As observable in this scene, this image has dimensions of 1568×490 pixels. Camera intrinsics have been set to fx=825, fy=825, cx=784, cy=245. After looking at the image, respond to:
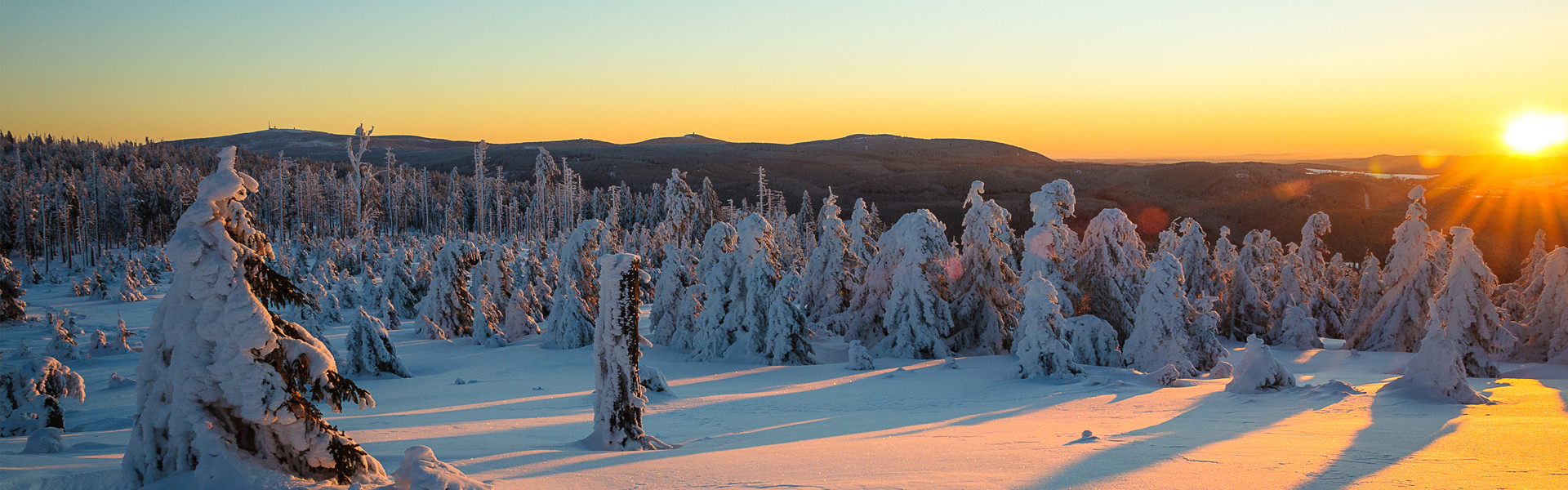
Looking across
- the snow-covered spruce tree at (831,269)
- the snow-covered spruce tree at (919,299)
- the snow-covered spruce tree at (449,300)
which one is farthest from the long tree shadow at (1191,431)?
the snow-covered spruce tree at (449,300)

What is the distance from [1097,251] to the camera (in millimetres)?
28922

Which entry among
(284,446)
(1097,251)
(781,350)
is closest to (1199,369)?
(1097,251)

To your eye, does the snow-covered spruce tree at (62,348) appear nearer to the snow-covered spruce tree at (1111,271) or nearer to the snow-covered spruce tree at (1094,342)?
the snow-covered spruce tree at (1094,342)

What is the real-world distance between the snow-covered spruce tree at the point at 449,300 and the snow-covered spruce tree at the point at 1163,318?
25.9m

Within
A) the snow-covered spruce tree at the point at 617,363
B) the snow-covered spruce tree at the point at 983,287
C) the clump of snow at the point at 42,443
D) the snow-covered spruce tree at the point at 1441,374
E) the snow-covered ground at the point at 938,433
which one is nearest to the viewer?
the snow-covered ground at the point at 938,433

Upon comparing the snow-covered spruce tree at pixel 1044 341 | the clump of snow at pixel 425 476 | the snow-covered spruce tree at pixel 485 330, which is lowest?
the snow-covered spruce tree at pixel 485 330

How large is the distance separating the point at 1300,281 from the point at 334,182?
109188 millimetres

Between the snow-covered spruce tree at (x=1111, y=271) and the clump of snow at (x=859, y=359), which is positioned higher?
the snow-covered spruce tree at (x=1111, y=271)

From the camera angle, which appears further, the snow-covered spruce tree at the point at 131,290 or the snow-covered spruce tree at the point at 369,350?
the snow-covered spruce tree at the point at 131,290

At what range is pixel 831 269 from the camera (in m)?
35.2

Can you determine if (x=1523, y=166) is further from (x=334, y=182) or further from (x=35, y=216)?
(x=35, y=216)

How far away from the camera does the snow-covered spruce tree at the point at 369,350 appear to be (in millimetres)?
22188

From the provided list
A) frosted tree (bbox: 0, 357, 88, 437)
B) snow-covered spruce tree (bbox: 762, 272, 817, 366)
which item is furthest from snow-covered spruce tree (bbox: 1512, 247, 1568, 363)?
frosted tree (bbox: 0, 357, 88, 437)

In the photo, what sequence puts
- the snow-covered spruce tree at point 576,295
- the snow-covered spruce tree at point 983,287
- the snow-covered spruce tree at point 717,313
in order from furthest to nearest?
the snow-covered spruce tree at point 576,295 < the snow-covered spruce tree at point 983,287 < the snow-covered spruce tree at point 717,313
